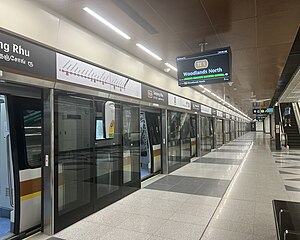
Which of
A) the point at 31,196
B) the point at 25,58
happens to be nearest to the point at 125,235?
the point at 31,196

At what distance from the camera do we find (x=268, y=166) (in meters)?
7.89

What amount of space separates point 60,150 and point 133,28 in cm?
228

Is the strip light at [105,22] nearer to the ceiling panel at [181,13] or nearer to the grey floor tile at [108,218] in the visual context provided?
the ceiling panel at [181,13]

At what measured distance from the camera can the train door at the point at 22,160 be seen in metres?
3.13

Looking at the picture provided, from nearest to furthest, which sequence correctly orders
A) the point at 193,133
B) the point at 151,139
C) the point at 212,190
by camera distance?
the point at 212,190, the point at 151,139, the point at 193,133

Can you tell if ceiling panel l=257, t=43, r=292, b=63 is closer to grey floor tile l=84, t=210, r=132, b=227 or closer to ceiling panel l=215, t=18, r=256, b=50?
ceiling panel l=215, t=18, r=256, b=50

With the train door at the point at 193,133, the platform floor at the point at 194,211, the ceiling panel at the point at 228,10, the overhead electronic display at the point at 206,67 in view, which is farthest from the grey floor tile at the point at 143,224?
the train door at the point at 193,133

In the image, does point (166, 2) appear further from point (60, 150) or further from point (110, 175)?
point (110, 175)

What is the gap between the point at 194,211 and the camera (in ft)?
12.7

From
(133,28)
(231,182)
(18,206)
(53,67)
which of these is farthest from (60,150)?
(231,182)

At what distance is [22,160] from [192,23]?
3312 millimetres

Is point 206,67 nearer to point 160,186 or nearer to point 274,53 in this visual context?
point 274,53

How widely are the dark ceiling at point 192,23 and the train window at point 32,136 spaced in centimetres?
158

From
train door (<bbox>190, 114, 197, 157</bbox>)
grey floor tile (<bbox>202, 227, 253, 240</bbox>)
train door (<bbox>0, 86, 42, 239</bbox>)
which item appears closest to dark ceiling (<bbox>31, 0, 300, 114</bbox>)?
train door (<bbox>0, 86, 42, 239</bbox>)
